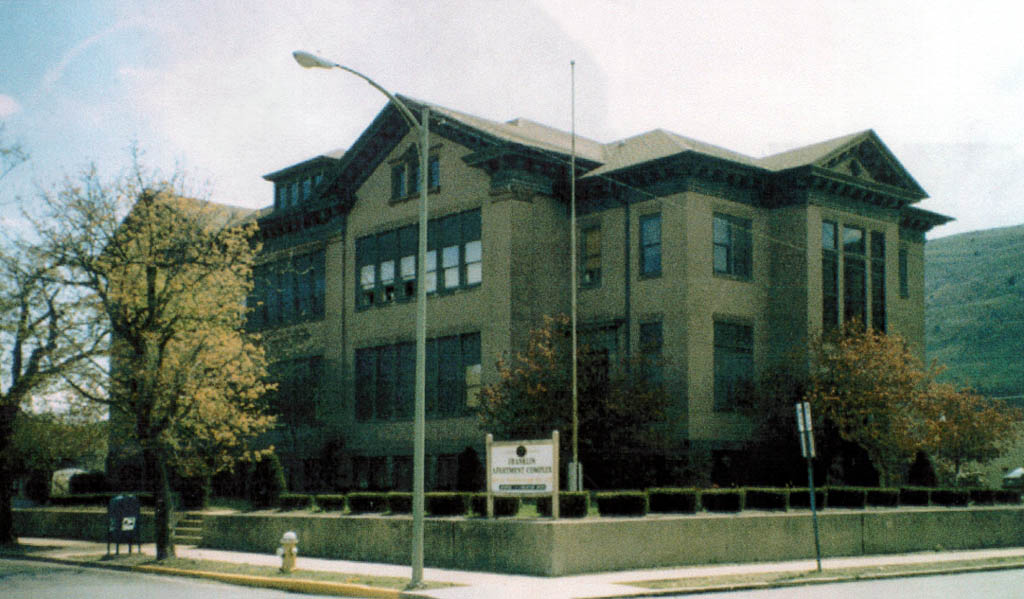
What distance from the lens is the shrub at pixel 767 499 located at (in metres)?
24.9

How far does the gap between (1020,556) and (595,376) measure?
11665 millimetres

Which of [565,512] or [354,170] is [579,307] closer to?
[354,170]

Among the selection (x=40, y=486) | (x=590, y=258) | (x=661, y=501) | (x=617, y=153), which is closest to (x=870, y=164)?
(x=617, y=153)

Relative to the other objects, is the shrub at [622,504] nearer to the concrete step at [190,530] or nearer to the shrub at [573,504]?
the shrub at [573,504]

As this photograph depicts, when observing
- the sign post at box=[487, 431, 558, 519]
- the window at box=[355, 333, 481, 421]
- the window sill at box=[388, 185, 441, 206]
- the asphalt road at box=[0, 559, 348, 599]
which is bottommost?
the asphalt road at box=[0, 559, 348, 599]

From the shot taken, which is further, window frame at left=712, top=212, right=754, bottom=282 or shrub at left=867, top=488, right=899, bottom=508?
window frame at left=712, top=212, right=754, bottom=282

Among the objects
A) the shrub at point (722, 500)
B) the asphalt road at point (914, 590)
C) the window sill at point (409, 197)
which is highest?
the window sill at point (409, 197)

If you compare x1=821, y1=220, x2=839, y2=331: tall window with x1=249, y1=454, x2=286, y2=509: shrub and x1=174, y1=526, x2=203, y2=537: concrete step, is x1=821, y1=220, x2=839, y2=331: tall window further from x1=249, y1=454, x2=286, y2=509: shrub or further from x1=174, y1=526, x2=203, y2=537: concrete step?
x1=174, y1=526, x2=203, y2=537: concrete step

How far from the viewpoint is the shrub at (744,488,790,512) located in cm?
2488

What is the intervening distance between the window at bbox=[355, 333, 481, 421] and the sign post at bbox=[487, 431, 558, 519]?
1154 centimetres

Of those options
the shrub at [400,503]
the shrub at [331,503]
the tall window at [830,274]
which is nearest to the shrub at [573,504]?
the shrub at [400,503]

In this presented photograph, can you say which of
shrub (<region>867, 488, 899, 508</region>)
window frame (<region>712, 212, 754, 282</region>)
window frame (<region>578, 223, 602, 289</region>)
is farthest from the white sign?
window frame (<region>578, 223, 602, 289</region>)

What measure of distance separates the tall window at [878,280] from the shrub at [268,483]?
2052 cm

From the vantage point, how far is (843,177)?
3616 centimetres
